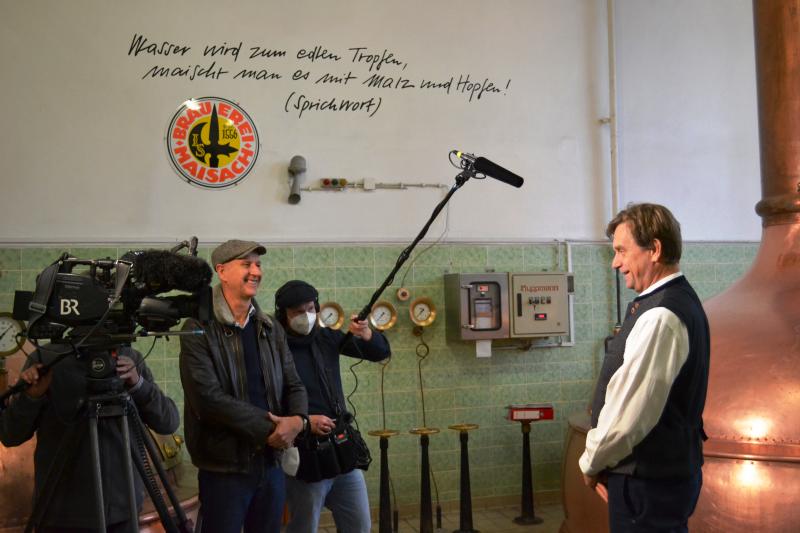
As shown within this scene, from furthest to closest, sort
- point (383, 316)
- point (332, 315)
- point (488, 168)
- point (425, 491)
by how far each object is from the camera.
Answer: point (383, 316) < point (332, 315) < point (425, 491) < point (488, 168)

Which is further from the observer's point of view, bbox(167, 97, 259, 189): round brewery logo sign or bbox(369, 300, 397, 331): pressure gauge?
bbox(369, 300, 397, 331): pressure gauge

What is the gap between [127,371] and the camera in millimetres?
2572

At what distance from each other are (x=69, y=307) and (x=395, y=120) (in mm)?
3954

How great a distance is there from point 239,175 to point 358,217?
0.95 m

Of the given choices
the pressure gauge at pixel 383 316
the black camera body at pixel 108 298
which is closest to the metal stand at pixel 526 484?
the pressure gauge at pixel 383 316

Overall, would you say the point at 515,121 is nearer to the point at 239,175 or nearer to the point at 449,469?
the point at 239,175

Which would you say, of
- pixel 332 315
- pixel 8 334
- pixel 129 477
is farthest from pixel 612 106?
pixel 129 477

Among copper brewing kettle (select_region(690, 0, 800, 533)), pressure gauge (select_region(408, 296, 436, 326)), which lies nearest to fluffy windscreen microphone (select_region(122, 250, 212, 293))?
copper brewing kettle (select_region(690, 0, 800, 533))

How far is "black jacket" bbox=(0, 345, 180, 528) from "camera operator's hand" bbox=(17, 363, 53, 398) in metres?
0.04

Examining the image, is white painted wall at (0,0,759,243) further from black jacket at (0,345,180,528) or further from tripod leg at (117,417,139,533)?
tripod leg at (117,417,139,533)

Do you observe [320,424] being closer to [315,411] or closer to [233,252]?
[315,411]

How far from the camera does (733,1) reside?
6.96 metres

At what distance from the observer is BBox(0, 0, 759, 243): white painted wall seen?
5172mm

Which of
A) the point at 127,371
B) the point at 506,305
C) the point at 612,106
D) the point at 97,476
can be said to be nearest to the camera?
the point at 97,476
